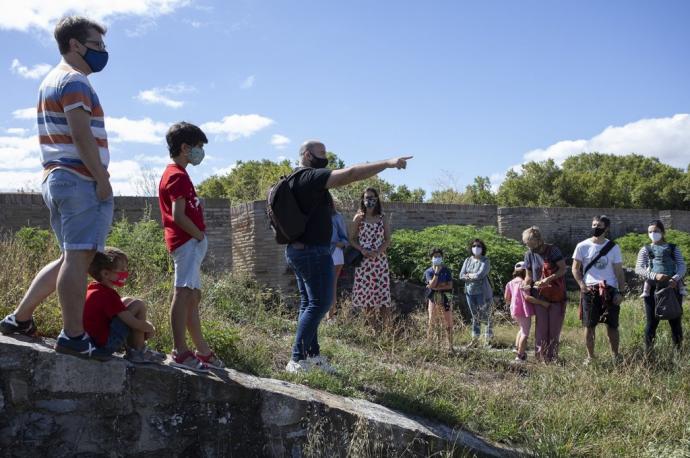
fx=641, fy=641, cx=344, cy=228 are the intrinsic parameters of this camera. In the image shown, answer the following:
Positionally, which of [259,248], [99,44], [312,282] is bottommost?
[312,282]

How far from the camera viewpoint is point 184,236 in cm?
430

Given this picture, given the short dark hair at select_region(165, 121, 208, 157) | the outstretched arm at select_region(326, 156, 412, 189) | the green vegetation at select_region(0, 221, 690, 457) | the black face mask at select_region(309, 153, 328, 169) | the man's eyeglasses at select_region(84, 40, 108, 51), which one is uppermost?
the man's eyeglasses at select_region(84, 40, 108, 51)

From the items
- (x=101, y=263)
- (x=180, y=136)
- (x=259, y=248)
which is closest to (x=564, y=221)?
(x=259, y=248)

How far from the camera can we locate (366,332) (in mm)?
6551

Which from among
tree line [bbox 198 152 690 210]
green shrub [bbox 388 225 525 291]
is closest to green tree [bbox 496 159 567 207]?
tree line [bbox 198 152 690 210]

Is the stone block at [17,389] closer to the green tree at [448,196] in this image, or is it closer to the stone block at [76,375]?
the stone block at [76,375]

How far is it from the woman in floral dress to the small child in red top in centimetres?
392

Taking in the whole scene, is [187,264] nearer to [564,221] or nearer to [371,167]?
[371,167]

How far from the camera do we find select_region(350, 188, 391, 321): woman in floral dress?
7820mm

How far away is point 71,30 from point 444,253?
28.1ft

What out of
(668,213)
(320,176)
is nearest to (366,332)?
(320,176)

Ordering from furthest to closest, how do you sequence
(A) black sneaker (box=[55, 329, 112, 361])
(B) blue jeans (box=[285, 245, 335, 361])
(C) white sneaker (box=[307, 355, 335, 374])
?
(C) white sneaker (box=[307, 355, 335, 374]) → (B) blue jeans (box=[285, 245, 335, 361]) → (A) black sneaker (box=[55, 329, 112, 361])

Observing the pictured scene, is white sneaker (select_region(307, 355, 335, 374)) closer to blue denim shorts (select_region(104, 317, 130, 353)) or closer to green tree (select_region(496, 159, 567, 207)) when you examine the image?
blue denim shorts (select_region(104, 317, 130, 353))

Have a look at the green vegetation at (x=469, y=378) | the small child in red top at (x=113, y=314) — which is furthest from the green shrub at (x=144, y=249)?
the small child in red top at (x=113, y=314)
